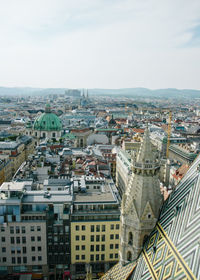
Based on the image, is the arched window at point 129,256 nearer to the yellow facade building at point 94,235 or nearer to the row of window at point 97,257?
the yellow facade building at point 94,235

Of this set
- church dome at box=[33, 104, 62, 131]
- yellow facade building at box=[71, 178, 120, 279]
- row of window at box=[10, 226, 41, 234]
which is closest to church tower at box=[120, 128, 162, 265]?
yellow facade building at box=[71, 178, 120, 279]

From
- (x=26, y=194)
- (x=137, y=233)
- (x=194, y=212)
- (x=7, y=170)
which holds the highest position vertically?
(x=194, y=212)

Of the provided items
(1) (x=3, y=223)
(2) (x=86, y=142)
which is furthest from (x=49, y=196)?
(2) (x=86, y=142)

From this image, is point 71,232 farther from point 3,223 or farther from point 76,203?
point 3,223

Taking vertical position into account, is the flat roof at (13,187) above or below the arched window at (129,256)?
below

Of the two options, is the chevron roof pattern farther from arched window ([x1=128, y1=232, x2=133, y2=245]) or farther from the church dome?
A: the church dome

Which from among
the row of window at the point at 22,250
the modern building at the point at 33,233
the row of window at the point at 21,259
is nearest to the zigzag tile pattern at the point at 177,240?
the modern building at the point at 33,233
